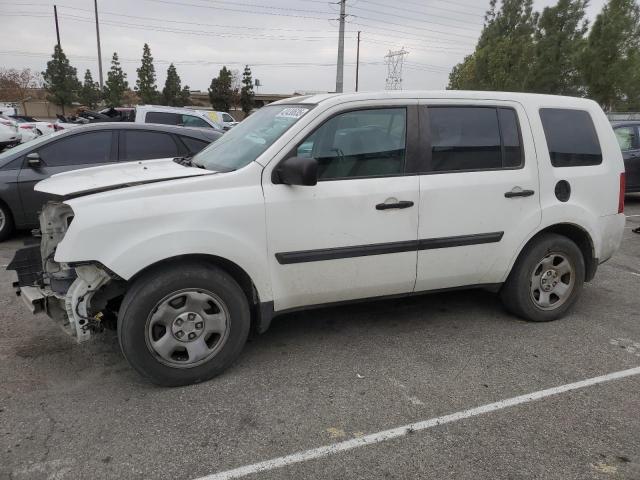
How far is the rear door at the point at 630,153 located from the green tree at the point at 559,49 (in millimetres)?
14699

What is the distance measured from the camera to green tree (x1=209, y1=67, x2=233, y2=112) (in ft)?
183

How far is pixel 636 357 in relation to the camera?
12.2ft

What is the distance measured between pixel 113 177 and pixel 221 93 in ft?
A: 182

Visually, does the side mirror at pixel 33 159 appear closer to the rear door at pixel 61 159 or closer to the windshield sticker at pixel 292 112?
the rear door at pixel 61 159

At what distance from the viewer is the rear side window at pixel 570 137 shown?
4.10 m

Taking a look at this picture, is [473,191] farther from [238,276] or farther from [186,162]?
[186,162]

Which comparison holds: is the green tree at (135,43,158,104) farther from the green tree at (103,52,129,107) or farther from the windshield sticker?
the windshield sticker

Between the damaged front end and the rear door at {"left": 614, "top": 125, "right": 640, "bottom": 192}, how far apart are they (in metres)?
10.1

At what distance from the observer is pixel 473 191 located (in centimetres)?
377

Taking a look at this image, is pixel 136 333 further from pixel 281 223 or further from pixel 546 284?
pixel 546 284

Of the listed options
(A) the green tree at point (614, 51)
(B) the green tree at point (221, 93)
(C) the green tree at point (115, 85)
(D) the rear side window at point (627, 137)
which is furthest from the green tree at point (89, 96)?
(D) the rear side window at point (627, 137)

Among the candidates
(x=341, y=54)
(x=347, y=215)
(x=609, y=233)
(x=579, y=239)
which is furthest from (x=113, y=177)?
(x=341, y=54)

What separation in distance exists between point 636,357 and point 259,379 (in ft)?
9.05

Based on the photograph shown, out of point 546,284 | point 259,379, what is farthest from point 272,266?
point 546,284
